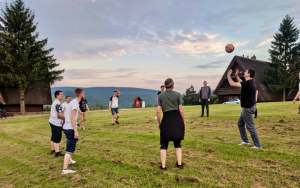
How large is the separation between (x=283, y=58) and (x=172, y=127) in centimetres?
4436

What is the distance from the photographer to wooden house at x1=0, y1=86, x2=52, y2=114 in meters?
30.9

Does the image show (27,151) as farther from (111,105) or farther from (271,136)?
(271,136)

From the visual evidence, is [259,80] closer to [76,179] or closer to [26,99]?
[76,179]

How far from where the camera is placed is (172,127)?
4.17m

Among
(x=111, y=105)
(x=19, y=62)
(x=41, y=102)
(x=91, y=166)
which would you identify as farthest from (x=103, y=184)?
(x=41, y=102)

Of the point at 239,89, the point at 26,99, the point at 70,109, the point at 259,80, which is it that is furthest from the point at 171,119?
the point at 259,80

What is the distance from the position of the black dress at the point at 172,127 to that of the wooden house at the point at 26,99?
108ft

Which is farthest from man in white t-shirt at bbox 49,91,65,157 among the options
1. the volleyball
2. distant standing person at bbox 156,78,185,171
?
the volleyball

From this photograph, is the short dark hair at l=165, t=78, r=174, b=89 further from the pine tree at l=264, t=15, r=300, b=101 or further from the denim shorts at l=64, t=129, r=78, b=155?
the pine tree at l=264, t=15, r=300, b=101

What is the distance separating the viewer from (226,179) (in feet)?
12.2

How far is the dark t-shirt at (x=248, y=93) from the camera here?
549cm

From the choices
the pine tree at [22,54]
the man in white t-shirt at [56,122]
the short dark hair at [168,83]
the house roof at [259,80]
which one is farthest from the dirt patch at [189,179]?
the house roof at [259,80]

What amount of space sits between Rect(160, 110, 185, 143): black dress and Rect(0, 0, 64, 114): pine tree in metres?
30.1

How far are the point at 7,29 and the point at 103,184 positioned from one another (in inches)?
1421
